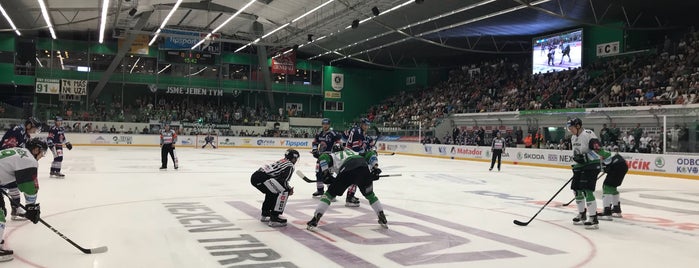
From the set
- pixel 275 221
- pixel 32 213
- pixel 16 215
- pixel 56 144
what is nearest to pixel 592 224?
pixel 275 221

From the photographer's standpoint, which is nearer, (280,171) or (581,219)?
(280,171)

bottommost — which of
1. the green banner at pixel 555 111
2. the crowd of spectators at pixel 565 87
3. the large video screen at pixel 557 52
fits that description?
the green banner at pixel 555 111

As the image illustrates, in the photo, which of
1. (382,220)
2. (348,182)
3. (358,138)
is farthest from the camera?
(358,138)

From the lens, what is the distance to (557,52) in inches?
1177

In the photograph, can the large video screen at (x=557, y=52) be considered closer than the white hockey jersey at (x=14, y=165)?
No

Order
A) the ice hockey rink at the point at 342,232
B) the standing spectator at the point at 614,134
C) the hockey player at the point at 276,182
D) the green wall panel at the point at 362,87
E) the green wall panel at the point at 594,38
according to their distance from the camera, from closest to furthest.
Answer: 1. the ice hockey rink at the point at 342,232
2. the hockey player at the point at 276,182
3. the standing spectator at the point at 614,134
4. the green wall panel at the point at 594,38
5. the green wall panel at the point at 362,87

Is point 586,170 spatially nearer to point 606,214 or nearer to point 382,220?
point 606,214

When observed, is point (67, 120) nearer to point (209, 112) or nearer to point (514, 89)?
point (209, 112)

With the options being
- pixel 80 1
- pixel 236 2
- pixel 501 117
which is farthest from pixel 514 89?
pixel 80 1

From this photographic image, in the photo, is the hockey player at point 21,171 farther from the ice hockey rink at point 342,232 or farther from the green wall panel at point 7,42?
the green wall panel at point 7,42

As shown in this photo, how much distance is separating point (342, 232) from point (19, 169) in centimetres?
348

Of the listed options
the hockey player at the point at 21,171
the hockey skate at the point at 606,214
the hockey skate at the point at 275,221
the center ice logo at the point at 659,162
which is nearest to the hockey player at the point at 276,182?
the hockey skate at the point at 275,221

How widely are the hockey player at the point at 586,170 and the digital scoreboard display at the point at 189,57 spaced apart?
1379 inches

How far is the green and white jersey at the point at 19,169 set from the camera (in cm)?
493
